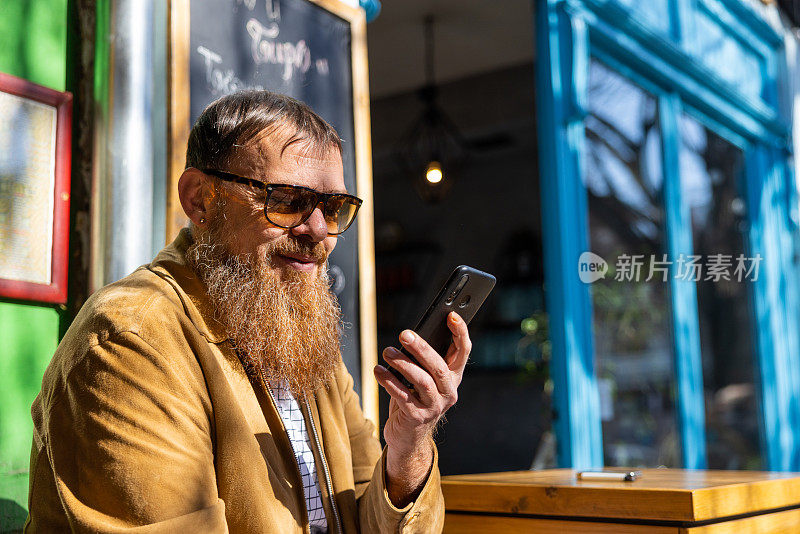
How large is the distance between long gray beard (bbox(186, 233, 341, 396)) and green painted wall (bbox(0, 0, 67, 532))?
505mm

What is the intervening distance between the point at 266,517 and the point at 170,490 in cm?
26

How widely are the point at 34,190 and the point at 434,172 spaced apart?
4.78m

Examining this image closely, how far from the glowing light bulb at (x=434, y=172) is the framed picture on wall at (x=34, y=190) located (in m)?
4.45

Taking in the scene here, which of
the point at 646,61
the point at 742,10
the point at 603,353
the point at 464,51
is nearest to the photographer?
the point at 603,353

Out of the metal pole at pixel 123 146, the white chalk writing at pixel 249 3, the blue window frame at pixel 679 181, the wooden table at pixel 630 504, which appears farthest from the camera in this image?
the blue window frame at pixel 679 181

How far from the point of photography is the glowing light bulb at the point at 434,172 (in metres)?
6.59

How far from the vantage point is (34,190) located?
2088 mm

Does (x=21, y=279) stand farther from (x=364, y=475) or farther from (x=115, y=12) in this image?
(x=364, y=475)

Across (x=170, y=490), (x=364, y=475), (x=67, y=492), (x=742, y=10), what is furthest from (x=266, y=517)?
(x=742, y=10)

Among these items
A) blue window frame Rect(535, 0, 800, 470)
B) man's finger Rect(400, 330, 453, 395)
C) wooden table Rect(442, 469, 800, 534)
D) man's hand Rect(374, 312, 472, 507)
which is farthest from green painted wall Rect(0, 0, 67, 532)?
blue window frame Rect(535, 0, 800, 470)

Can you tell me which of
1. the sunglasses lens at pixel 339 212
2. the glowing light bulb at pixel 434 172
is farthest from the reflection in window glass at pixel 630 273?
the sunglasses lens at pixel 339 212

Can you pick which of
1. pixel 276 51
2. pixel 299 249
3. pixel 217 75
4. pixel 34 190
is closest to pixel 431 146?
pixel 276 51

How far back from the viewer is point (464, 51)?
734cm

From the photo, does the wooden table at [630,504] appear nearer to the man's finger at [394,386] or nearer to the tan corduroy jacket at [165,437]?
the tan corduroy jacket at [165,437]
